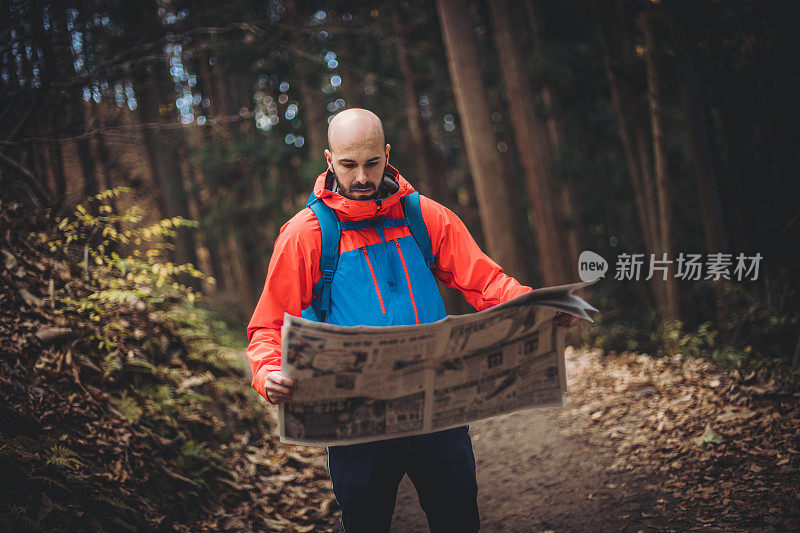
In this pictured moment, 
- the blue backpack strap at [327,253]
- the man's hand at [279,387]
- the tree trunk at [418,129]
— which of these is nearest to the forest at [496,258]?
the blue backpack strap at [327,253]

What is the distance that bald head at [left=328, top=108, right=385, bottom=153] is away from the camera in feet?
6.93

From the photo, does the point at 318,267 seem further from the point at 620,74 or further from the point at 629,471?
the point at 620,74

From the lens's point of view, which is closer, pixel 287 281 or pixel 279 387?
pixel 279 387

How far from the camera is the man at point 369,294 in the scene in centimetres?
211

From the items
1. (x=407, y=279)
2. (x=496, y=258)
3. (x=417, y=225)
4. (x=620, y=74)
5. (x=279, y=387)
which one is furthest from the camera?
(x=620, y=74)

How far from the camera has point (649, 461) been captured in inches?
169

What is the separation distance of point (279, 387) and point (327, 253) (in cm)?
61

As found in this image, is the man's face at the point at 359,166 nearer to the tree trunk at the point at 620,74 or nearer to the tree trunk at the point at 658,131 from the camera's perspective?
the tree trunk at the point at 658,131

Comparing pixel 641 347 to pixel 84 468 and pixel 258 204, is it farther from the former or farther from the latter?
pixel 258 204

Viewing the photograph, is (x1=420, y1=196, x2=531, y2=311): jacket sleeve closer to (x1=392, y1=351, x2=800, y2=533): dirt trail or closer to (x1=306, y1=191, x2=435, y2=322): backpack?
(x1=306, y1=191, x2=435, y2=322): backpack

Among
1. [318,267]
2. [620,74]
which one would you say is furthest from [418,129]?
[318,267]

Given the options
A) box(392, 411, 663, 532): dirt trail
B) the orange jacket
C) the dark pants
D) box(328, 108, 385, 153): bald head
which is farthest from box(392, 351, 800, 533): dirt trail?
box(328, 108, 385, 153): bald head

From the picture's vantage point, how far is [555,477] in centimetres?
435

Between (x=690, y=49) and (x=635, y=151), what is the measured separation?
3262 millimetres
